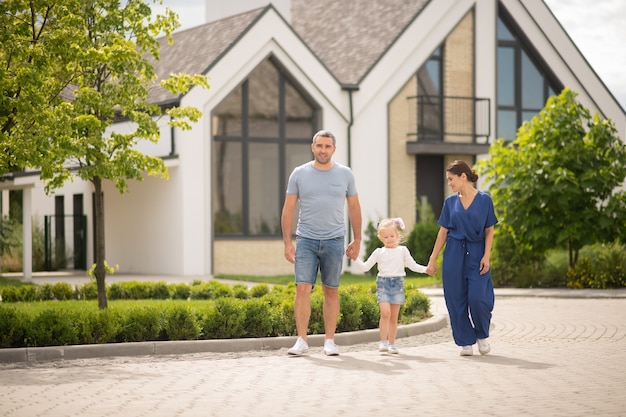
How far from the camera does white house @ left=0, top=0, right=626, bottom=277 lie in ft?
89.9

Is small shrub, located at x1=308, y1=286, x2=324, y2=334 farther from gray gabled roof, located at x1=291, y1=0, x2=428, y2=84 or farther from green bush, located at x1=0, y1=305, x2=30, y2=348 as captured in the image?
→ gray gabled roof, located at x1=291, y1=0, x2=428, y2=84

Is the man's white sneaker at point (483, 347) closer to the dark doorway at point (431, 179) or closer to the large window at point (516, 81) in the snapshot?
the dark doorway at point (431, 179)

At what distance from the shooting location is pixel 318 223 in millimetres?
10648

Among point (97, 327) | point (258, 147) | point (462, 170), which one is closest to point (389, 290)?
point (462, 170)

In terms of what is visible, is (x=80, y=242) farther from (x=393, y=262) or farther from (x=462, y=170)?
(x=462, y=170)

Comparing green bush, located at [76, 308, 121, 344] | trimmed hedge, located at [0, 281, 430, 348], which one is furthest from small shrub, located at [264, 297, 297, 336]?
green bush, located at [76, 308, 121, 344]

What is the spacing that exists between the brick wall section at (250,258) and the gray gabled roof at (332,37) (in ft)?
13.1

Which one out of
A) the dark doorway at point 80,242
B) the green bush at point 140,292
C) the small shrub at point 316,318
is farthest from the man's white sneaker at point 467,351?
the dark doorway at point 80,242

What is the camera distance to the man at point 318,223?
34.9ft

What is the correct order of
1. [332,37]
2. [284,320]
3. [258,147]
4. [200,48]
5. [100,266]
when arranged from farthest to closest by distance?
[332,37] < [200,48] < [258,147] < [100,266] < [284,320]

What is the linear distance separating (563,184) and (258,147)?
933 cm

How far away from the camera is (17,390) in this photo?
844 centimetres

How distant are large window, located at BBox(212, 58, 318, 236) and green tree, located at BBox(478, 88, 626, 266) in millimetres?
Result: 7709

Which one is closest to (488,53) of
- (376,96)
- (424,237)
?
(376,96)
